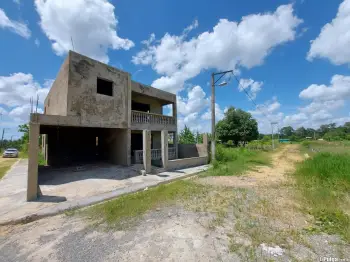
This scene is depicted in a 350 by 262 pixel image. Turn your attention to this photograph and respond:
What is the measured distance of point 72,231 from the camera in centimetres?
347

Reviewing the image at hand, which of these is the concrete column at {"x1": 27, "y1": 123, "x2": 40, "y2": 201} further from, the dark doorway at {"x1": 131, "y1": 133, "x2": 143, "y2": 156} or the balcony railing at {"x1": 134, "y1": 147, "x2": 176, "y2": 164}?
the dark doorway at {"x1": 131, "y1": 133, "x2": 143, "y2": 156}

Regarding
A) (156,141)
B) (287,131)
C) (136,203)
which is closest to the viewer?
(136,203)

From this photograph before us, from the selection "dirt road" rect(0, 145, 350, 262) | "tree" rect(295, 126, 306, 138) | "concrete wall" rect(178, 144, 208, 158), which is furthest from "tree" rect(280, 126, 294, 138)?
"dirt road" rect(0, 145, 350, 262)

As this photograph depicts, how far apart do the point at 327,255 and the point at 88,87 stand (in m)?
9.47

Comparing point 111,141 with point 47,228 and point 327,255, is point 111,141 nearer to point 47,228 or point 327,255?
point 47,228

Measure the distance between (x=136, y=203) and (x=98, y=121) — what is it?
5.06m

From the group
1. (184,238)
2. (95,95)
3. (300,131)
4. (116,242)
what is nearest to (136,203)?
(116,242)

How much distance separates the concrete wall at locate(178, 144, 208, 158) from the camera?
12.4 metres

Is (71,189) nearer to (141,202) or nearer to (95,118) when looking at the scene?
(141,202)

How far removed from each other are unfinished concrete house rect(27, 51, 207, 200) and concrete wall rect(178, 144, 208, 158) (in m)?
0.77

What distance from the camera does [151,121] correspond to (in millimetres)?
11219

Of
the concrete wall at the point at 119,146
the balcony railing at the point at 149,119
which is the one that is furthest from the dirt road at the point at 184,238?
the balcony railing at the point at 149,119

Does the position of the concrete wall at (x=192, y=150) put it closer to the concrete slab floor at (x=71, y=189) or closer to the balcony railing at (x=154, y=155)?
the balcony railing at (x=154, y=155)

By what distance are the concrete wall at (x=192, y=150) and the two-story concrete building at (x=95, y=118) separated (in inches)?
35.6
